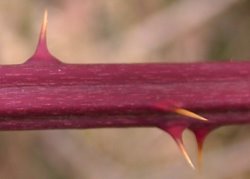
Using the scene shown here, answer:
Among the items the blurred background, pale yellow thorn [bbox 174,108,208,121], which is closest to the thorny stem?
pale yellow thorn [bbox 174,108,208,121]

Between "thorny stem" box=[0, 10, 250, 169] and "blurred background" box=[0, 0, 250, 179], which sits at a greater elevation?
"blurred background" box=[0, 0, 250, 179]

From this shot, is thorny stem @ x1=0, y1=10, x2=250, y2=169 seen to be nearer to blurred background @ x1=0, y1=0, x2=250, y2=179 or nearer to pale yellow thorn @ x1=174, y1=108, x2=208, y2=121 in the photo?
pale yellow thorn @ x1=174, y1=108, x2=208, y2=121

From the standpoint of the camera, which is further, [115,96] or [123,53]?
[123,53]

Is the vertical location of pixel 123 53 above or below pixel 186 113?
above

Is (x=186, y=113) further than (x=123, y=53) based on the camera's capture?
No

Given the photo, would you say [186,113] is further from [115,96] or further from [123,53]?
[123,53]

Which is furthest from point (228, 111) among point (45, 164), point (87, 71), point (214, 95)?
point (45, 164)

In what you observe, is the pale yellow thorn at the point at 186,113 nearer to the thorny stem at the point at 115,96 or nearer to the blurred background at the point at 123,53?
the thorny stem at the point at 115,96

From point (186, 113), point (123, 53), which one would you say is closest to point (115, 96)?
point (186, 113)
